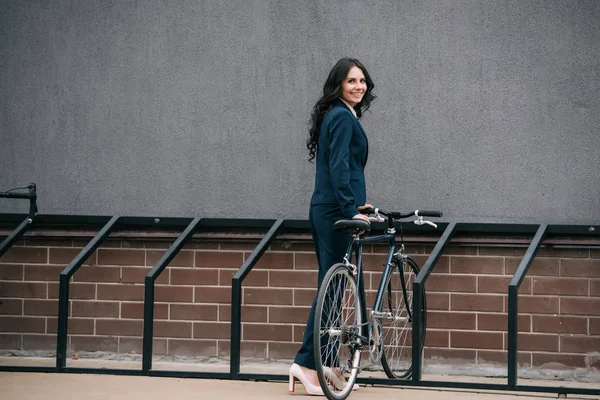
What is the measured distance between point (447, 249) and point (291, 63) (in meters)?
1.73

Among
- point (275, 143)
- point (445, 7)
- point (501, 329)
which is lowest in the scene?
point (501, 329)

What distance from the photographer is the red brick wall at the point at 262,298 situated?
21.8 ft

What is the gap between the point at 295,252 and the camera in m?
7.07

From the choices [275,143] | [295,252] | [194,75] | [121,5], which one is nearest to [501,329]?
[295,252]

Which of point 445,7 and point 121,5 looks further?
point 121,5

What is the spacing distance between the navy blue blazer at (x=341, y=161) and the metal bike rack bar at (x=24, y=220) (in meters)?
2.42

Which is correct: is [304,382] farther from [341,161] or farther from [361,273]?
[341,161]

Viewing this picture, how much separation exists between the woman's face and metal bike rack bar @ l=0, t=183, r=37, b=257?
2.71 meters

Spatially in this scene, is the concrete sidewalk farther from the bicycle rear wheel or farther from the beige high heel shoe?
the bicycle rear wheel

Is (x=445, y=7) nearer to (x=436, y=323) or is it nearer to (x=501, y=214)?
(x=501, y=214)

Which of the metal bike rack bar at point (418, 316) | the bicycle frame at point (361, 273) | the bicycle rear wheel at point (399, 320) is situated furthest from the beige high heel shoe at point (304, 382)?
the metal bike rack bar at point (418, 316)

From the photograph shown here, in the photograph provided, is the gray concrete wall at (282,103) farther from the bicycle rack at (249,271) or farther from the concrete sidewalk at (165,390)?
the concrete sidewalk at (165,390)

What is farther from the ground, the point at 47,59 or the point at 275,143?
the point at 47,59

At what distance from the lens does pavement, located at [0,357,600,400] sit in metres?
5.77
